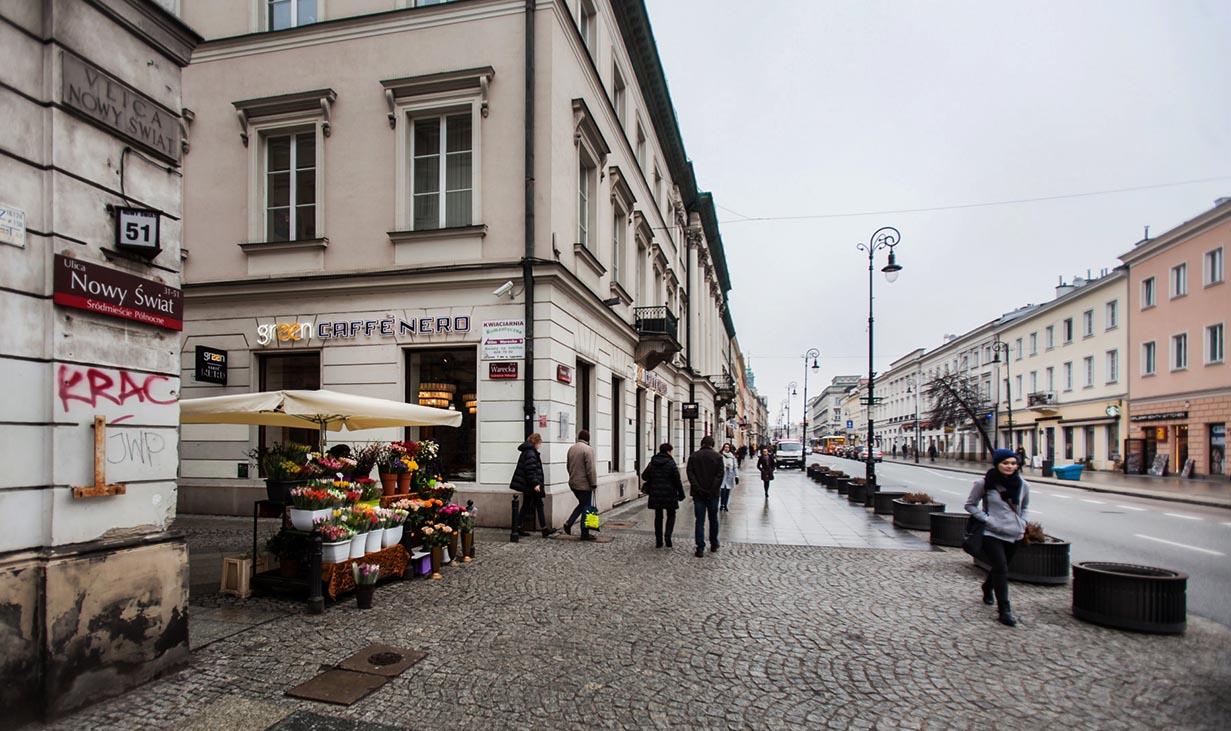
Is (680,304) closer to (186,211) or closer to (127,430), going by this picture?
(186,211)

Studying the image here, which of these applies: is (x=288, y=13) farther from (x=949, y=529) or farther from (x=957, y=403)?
(x=957, y=403)

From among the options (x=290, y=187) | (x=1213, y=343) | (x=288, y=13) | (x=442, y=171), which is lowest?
(x=1213, y=343)

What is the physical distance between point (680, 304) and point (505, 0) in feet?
62.3

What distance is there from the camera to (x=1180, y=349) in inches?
1314

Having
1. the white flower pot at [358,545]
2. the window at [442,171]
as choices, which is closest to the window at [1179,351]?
the window at [442,171]

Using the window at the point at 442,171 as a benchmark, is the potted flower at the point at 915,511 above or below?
below

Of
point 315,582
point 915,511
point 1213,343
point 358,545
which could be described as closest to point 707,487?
point 358,545

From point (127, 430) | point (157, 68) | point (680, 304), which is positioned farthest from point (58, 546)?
point (680, 304)

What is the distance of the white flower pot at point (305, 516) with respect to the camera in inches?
270

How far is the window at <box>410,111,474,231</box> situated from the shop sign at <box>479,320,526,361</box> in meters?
2.34

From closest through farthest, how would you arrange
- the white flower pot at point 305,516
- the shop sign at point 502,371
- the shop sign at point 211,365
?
the white flower pot at point 305,516 → the shop sign at point 502,371 → the shop sign at point 211,365

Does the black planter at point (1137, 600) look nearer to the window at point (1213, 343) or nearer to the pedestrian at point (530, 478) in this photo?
the pedestrian at point (530, 478)

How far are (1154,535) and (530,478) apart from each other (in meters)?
13.1

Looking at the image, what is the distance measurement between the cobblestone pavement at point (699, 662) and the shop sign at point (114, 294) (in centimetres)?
277
